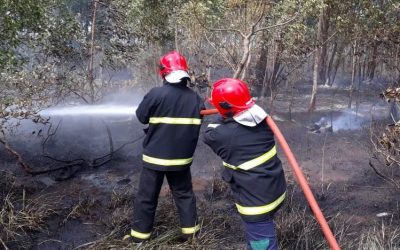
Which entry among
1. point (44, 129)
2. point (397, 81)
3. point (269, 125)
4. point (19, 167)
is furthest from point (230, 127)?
point (397, 81)

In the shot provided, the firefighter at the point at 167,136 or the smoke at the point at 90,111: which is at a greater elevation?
the firefighter at the point at 167,136

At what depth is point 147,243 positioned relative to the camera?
3695 mm

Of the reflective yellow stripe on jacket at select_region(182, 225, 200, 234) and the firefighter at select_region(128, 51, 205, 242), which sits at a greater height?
the firefighter at select_region(128, 51, 205, 242)

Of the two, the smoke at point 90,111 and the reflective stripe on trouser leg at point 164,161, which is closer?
the reflective stripe on trouser leg at point 164,161

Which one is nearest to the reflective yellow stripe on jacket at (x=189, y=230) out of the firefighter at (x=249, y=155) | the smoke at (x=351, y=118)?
the firefighter at (x=249, y=155)

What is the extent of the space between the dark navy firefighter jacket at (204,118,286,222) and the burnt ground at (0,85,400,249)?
2.94ft

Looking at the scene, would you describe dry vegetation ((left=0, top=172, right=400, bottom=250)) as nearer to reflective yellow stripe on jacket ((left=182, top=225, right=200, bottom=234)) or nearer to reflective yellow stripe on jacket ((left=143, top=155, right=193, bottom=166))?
reflective yellow stripe on jacket ((left=182, top=225, right=200, bottom=234))

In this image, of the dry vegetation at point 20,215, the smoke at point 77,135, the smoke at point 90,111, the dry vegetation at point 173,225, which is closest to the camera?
the dry vegetation at point 173,225

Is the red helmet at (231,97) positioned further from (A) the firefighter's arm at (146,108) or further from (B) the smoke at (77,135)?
(B) the smoke at (77,135)

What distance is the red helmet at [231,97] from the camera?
292 cm

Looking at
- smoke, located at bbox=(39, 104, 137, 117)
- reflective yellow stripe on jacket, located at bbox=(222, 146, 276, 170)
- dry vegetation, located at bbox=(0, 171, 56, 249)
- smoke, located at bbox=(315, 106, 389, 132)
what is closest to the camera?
reflective yellow stripe on jacket, located at bbox=(222, 146, 276, 170)

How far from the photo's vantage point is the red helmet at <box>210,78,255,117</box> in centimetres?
292

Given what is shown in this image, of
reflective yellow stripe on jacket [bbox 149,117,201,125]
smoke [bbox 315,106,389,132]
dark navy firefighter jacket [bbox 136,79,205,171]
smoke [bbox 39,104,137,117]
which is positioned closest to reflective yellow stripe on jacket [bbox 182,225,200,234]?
dark navy firefighter jacket [bbox 136,79,205,171]

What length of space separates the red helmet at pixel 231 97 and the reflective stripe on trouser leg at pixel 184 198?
3.40 ft
